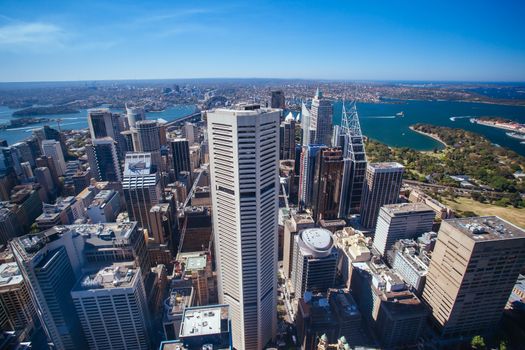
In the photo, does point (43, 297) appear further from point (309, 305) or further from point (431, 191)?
point (431, 191)

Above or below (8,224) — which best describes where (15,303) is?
below

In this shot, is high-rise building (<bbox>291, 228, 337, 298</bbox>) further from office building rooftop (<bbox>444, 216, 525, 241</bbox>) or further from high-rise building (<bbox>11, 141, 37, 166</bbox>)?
high-rise building (<bbox>11, 141, 37, 166</bbox>)

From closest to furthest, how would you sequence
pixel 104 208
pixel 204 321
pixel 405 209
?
pixel 204 321 < pixel 405 209 < pixel 104 208

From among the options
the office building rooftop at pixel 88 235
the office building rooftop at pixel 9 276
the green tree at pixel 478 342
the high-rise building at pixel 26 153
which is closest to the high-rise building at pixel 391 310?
the green tree at pixel 478 342

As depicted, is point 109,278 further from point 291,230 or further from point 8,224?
Answer: point 8,224

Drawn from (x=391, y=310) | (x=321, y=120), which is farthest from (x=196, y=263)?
(x=321, y=120)

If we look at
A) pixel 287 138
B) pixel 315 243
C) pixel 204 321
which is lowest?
pixel 315 243

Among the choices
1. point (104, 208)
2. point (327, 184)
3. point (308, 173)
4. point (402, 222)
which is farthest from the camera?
point (308, 173)

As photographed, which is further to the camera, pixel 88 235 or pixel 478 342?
pixel 478 342
